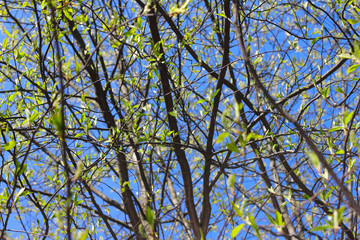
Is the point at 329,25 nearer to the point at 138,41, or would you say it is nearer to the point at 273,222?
the point at 138,41

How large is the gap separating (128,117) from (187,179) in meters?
0.61

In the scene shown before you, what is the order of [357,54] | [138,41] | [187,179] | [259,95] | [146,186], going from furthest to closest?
1. [259,95]
2. [146,186]
3. [187,179]
4. [138,41]
5. [357,54]

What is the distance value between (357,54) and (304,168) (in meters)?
4.20

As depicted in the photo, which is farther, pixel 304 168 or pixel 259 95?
pixel 304 168

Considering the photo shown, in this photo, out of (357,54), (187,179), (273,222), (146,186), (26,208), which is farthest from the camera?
(26,208)

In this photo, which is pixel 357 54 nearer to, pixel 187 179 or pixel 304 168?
pixel 187 179

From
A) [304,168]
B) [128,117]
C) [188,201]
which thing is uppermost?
[304,168]

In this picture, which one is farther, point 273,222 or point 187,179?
point 187,179

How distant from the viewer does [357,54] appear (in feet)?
4.18

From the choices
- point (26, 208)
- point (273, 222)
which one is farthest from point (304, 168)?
point (273, 222)

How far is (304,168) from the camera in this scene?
521cm

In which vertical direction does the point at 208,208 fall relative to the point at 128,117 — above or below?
below

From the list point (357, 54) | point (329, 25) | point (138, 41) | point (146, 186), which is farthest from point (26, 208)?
point (357, 54)

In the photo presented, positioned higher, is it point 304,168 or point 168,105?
point 304,168
